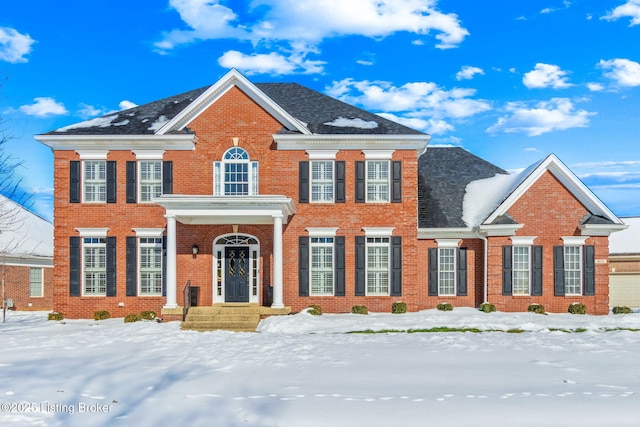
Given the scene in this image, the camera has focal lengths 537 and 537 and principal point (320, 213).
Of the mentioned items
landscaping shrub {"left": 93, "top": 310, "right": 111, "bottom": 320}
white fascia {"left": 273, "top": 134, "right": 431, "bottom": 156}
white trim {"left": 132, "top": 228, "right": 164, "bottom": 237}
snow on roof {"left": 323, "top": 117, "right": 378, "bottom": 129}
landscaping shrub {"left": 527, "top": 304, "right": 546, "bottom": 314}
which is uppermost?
snow on roof {"left": 323, "top": 117, "right": 378, "bottom": 129}

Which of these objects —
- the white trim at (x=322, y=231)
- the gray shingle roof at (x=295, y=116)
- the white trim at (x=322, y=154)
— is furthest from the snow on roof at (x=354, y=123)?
the white trim at (x=322, y=231)

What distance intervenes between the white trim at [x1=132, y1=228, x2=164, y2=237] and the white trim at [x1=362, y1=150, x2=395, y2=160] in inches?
327

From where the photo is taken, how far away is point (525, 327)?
55.8 ft

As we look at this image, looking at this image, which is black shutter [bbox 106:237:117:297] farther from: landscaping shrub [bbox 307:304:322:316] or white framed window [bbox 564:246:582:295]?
white framed window [bbox 564:246:582:295]

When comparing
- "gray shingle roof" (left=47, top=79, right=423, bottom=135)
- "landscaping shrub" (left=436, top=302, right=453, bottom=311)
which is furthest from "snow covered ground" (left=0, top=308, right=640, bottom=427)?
"gray shingle roof" (left=47, top=79, right=423, bottom=135)

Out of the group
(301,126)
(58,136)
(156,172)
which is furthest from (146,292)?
(301,126)

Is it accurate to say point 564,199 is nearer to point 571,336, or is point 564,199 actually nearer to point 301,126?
point 571,336

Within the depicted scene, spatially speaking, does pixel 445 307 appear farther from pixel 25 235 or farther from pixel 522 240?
pixel 25 235

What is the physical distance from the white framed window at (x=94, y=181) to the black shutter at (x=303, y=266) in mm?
7772

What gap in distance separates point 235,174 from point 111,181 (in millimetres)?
4764

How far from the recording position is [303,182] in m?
20.6

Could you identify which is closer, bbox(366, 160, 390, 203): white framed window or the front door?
the front door

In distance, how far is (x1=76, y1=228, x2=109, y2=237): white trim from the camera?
20500 millimetres

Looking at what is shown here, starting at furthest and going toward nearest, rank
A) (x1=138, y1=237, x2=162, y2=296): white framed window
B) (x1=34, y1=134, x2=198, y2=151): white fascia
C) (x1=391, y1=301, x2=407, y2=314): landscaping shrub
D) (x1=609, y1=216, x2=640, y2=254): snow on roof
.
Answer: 1. (x1=609, y1=216, x2=640, y2=254): snow on roof
2. (x1=138, y1=237, x2=162, y2=296): white framed window
3. (x1=34, y1=134, x2=198, y2=151): white fascia
4. (x1=391, y1=301, x2=407, y2=314): landscaping shrub
